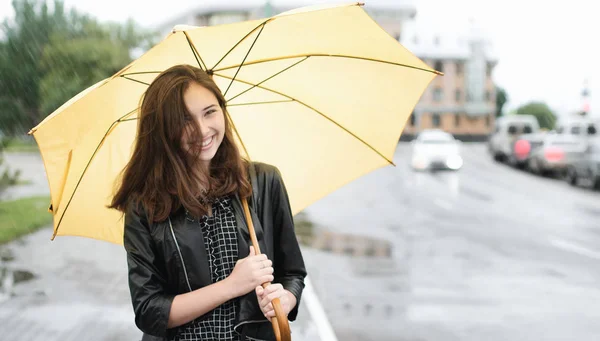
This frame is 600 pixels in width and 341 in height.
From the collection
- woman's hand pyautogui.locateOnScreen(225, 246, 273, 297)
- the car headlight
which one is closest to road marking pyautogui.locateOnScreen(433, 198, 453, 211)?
the car headlight

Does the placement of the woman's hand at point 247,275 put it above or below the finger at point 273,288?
above

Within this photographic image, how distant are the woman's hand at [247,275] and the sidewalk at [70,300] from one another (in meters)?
4.05

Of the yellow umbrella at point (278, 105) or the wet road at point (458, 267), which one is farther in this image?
the wet road at point (458, 267)

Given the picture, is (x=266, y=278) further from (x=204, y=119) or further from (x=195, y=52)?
(x=195, y=52)

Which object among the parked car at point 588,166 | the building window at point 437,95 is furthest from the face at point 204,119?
the building window at point 437,95

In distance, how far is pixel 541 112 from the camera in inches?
4222

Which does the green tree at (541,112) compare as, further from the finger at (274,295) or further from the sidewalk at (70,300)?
the finger at (274,295)

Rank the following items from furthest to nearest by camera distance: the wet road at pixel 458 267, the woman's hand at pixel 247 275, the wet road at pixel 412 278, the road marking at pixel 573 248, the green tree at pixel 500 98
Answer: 1. the green tree at pixel 500 98
2. the road marking at pixel 573 248
3. the wet road at pixel 458 267
4. the wet road at pixel 412 278
5. the woman's hand at pixel 247 275

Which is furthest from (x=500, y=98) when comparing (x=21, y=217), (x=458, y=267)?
(x=458, y=267)

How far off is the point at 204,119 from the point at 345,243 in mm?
9885

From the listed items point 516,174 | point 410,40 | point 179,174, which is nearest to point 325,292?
point 179,174

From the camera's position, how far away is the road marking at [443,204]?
18062 millimetres

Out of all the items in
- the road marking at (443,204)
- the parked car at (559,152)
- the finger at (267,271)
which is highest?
the finger at (267,271)

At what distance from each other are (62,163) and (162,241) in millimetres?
804
